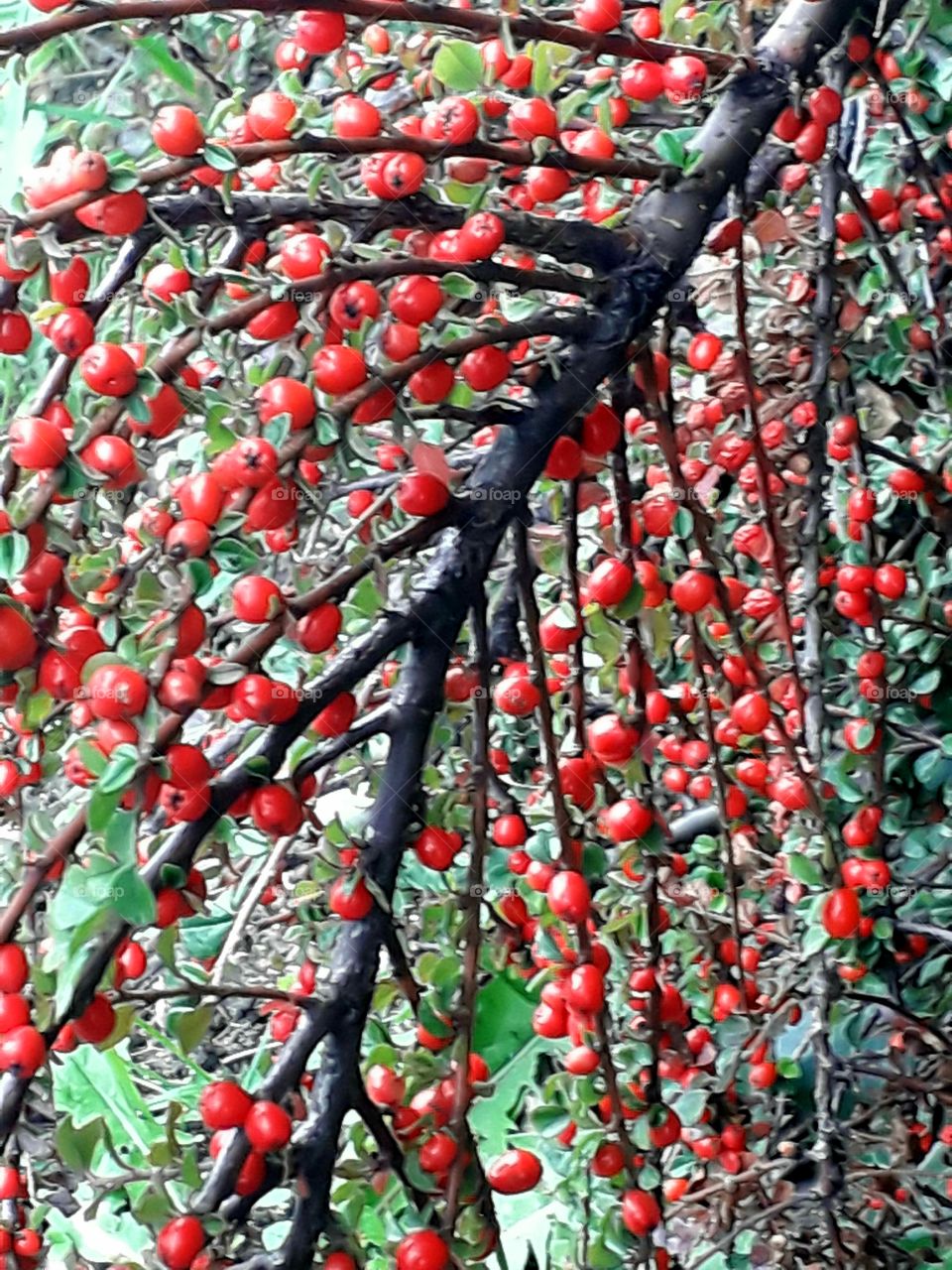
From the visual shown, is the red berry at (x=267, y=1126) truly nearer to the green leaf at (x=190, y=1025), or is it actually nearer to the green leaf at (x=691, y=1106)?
the green leaf at (x=190, y=1025)

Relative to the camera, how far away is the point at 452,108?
611mm

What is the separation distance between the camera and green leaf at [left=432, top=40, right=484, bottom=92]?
64cm

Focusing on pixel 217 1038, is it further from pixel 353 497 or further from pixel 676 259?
pixel 676 259

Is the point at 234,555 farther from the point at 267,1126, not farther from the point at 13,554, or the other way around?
the point at 267,1126

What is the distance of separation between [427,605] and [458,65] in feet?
0.89

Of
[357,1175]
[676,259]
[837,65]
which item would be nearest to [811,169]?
[837,65]

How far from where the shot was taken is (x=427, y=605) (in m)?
0.66

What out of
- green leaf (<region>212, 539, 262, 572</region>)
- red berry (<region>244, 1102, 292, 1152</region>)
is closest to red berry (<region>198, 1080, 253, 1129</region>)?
red berry (<region>244, 1102, 292, 1152</region>)

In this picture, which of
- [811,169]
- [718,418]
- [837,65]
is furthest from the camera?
[811,169]

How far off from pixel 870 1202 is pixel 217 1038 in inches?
37.7

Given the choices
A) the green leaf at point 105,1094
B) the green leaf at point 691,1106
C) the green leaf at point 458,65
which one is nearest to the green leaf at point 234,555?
the green leaf at point 458,65

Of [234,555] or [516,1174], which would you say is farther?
[516,1174]

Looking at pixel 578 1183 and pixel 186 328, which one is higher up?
pixel 186 328

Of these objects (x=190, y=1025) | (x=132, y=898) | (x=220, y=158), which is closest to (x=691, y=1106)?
(x=190, y=1025)
